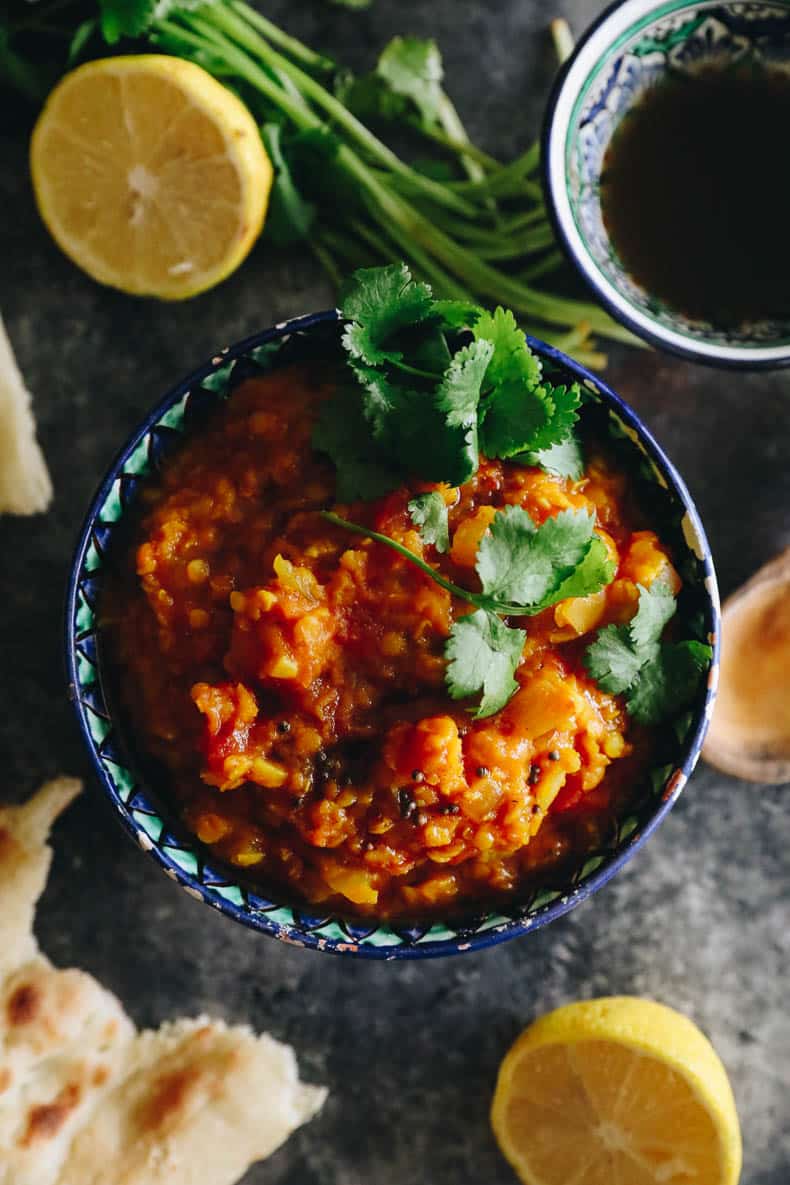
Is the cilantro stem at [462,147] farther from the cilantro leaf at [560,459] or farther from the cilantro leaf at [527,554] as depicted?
the cilantro leaf at [527,554]

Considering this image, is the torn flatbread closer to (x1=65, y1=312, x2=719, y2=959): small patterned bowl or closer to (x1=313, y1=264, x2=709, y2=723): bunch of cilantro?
(x1=65, y1=312, x2=719, y2=959): small patterned bowl

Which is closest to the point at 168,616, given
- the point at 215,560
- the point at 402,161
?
the point at 215,560

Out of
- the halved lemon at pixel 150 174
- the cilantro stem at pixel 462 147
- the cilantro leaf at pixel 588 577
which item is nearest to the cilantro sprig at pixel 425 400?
the cilantro leaf at pixel 588 577

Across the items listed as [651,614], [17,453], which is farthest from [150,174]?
[651,614]

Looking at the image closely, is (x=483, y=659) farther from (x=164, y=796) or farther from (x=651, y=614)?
(x=164, y=796)

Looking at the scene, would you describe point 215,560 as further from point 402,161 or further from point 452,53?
point 452,53
